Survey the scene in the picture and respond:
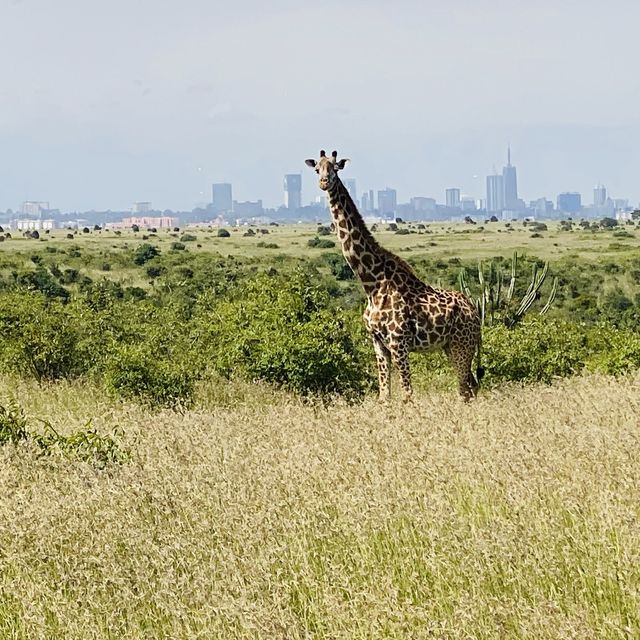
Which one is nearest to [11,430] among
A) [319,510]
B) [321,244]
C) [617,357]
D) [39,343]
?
[319,510]

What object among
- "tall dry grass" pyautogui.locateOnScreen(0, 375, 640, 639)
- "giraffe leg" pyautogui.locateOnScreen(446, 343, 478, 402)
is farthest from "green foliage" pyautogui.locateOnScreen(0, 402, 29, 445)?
"giraffe leg" pyautogui.locateOnScreen(446, 343, 478, 402)

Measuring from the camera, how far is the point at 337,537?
593 centimetres

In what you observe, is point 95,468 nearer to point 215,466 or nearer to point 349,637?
point 215,466

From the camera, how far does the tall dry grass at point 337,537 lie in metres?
4.80

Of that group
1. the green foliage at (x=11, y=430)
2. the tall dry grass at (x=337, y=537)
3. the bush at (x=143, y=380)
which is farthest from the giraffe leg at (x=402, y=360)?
the green foliage at (x=11, y=430)

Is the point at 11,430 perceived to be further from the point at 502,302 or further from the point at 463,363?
the point at 502,302

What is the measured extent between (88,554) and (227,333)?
9.60m

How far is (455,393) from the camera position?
13086 mm

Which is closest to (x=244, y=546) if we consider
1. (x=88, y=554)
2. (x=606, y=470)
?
(x=88, y=554)

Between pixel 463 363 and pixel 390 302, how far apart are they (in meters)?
1.28

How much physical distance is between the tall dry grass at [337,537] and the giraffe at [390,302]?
3.02 metres

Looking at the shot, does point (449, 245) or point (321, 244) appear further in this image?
point (449, 245)

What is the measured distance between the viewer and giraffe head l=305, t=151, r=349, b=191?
11109mm

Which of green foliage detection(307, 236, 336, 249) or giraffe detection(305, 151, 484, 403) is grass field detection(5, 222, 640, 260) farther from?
giraffe detection(305, 151, 484, 403)
